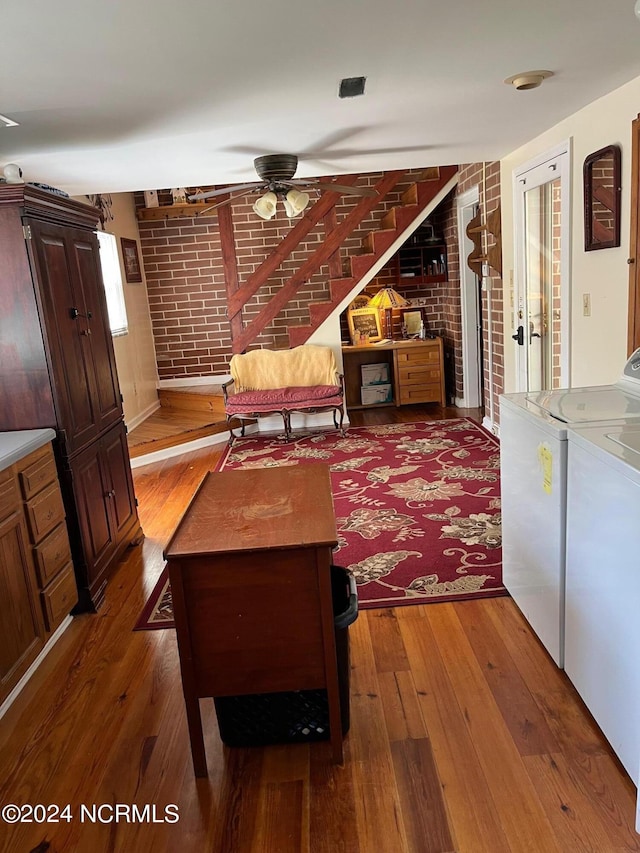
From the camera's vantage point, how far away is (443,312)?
7137 mm

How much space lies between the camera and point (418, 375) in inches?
267

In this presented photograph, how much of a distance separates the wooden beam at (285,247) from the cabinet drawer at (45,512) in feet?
11.4

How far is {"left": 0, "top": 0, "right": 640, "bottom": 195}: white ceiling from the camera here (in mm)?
1828

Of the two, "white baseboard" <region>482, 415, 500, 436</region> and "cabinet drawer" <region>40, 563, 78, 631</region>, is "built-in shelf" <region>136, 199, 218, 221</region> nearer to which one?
"white baseboard" <region>482, 415, 500, 436</region>

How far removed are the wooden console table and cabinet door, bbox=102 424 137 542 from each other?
11.2 feet

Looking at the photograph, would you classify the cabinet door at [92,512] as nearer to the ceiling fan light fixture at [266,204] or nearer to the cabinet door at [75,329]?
the cabinet door at [75,329]

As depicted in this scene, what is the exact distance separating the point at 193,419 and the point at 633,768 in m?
5.22

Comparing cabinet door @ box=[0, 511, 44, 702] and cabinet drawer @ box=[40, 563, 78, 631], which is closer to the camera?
cabinet door @ box=[0, 511, 44, 702]

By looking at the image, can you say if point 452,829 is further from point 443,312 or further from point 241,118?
point 443,312

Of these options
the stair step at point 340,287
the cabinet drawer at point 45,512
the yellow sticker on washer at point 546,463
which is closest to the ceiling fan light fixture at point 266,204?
the stair step at point 340,287

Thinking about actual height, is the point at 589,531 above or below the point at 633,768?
above

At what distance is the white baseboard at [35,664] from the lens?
2301 mm

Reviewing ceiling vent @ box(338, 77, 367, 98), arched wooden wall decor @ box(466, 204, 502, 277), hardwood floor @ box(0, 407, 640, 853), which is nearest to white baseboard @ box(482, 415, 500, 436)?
arched wooden wall decor @ box(466, 204, 502, 277)

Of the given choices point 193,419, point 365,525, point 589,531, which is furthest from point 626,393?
point 193,419
